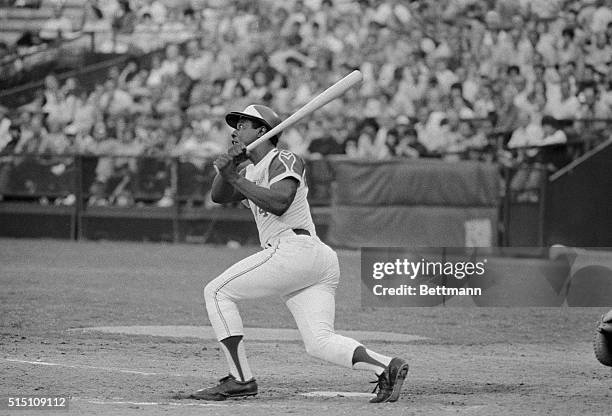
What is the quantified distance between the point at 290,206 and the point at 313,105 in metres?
0.62

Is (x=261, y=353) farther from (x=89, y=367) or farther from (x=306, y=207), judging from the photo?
(x=306, y=207)

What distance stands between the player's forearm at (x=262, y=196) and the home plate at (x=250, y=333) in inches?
134

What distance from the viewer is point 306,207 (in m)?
6.73

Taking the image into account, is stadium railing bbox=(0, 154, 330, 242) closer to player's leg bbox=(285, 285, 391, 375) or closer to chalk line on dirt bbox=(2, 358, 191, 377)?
chalk line on dirt bbox=(2, 358, 191, 377)

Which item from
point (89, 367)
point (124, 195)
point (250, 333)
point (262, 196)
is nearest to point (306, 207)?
point (262, 196)

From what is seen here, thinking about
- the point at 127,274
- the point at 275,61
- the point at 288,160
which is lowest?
the point at 127,274

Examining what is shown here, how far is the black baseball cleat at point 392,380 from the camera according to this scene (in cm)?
641

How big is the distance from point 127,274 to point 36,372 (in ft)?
22.6

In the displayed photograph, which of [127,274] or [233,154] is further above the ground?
[233,154]

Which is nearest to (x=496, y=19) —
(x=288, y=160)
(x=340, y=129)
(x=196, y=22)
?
(x=340, y=129)

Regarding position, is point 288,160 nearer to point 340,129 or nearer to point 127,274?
point 127,274

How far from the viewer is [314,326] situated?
650 cm

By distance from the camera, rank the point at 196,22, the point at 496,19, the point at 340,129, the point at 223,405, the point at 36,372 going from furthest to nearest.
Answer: the point at 196,22, the point at 496,19, the point at 340,129, the point at 36,372, the point at 223,405

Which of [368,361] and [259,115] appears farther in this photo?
[259,115]
